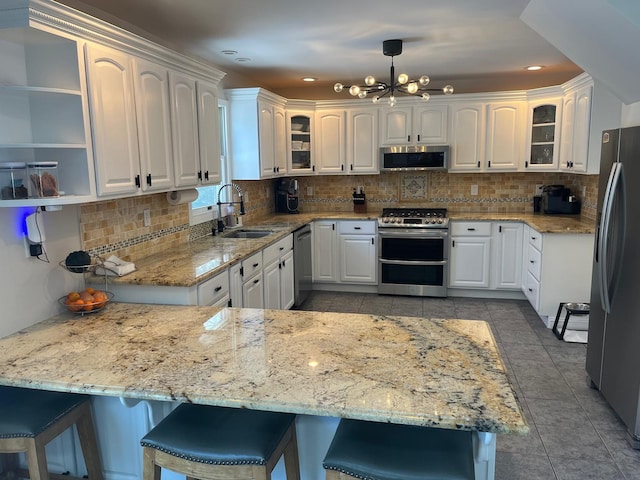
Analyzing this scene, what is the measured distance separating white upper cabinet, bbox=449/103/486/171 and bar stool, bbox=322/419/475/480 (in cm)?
428

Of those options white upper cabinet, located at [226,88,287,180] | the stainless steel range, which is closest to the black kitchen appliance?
the stainless steel range

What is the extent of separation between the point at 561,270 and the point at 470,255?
1093 millimetres

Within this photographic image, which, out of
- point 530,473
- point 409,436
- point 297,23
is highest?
point 297,23

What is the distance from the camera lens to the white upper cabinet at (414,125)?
209 inches

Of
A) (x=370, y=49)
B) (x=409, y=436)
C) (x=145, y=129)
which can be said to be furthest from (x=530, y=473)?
(x=370, y=49)

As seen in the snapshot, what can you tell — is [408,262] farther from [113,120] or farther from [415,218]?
[113,120]

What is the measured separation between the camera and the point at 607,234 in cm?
270

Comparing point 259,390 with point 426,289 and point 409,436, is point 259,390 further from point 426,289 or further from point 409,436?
point 426,289

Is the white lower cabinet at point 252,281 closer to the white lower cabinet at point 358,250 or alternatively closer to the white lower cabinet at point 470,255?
the white lower cabinet at point 358,250

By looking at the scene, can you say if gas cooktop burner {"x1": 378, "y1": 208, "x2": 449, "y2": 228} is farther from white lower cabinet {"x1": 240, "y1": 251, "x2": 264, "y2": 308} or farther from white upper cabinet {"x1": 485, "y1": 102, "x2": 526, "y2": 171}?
white lower cabinet {"x1": 240, "y1": 251, "x2": 264, "y2": 308}

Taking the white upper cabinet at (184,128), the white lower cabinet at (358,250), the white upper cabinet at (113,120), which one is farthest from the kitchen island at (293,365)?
the white lower cabinet at (358,250)

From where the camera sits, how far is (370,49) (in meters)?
3.94

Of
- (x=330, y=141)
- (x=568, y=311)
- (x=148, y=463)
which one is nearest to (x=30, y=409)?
(x=148, y=463)

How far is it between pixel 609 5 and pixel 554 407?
2.23m
